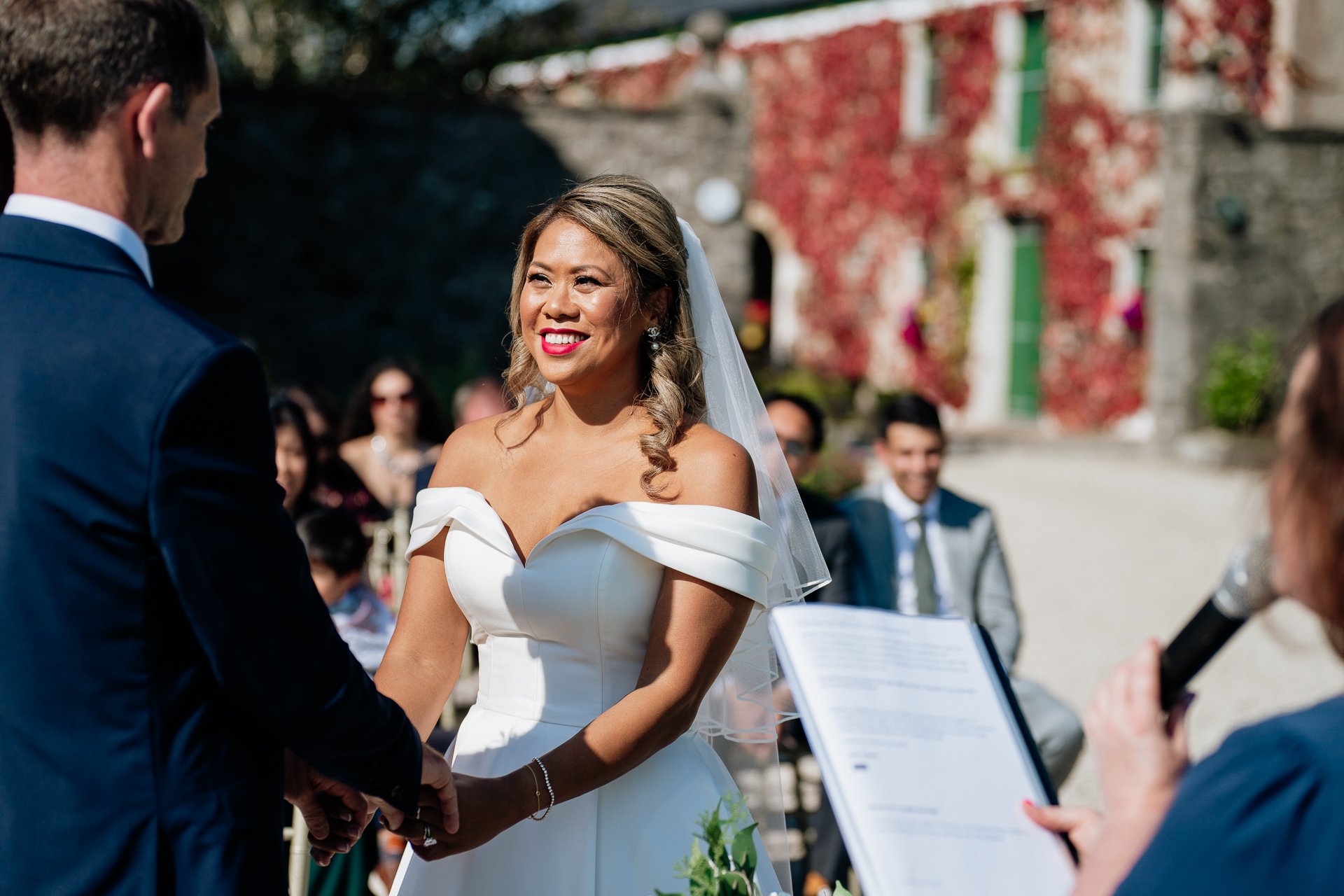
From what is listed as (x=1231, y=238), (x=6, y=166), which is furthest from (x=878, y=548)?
(x=1231, y=238)

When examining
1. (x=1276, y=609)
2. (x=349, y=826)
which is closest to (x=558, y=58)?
(x=1276, y=609)

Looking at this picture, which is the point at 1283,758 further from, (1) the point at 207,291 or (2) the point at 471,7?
(2) the point at 471,7

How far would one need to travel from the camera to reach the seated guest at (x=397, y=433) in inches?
240

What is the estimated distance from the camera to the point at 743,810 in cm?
208

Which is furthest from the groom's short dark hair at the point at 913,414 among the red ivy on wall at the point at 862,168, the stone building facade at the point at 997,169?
the red ivy on wall at the point at 862,168

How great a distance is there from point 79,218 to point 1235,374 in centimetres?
1464

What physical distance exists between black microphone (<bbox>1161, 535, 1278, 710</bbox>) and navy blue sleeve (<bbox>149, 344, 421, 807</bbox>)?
1.15 meters

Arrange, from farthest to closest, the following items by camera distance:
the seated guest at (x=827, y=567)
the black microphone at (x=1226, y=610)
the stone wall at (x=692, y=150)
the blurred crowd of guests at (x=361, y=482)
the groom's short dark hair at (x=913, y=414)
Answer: the stone wall at (x=692, y=150)
the groom's short dark hair at (x=913, y=414)
the seated guest at (x=827, y=567)
the blurred crowd of guests at (x=361, y=482)
the black microphone at (x=1226, y=610)

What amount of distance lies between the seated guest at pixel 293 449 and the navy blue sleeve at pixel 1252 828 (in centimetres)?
390

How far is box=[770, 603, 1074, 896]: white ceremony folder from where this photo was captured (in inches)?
61.3

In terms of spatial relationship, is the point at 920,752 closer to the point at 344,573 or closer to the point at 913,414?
the point at 344,573

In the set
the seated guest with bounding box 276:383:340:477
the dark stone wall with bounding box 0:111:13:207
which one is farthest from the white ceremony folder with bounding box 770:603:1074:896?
the dark stone wall with bounding box 0:111:13:207

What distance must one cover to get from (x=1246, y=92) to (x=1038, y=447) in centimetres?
558

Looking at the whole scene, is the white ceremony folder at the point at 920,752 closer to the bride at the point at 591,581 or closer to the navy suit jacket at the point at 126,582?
the bride at the point at 591,581
